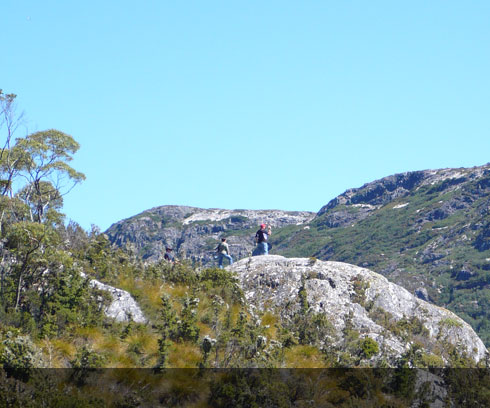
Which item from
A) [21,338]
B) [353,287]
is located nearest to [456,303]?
[353,287]

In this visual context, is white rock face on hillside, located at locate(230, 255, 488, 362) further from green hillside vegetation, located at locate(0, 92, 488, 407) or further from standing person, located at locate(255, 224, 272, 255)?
standing person, located at locate(255, 224, 272, 255)

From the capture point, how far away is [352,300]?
77.0 feet

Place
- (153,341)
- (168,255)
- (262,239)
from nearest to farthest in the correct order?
(153,341) < (168,255) < (262,239)

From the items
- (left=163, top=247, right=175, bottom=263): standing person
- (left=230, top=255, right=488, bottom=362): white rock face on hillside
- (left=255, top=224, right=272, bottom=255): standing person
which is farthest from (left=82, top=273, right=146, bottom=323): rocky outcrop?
(left=255, top=224, right=272, bottom=255): standing person

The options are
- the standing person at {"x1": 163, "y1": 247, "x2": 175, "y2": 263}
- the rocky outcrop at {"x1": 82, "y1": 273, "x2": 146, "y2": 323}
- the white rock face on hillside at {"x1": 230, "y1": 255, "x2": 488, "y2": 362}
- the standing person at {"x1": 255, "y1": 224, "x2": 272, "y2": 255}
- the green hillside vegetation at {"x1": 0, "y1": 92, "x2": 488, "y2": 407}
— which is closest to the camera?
the green hillside vegetation at {"x1": 0, "y1": 92, "x2": 488, "y2": 407}

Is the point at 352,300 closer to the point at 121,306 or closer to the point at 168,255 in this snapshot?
the point at 168,255

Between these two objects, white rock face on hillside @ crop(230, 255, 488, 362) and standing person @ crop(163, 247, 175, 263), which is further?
standing person @ crop(163, 247, 175, 263)

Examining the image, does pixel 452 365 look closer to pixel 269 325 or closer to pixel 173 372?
pixel 269 325

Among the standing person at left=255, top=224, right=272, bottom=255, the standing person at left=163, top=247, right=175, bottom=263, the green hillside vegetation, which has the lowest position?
the green hillside vegetation

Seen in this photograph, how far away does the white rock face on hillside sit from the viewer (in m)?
22.3

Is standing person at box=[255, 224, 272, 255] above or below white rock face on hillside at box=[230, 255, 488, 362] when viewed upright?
above

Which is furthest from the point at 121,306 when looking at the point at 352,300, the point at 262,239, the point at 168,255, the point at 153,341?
the point at 262,239

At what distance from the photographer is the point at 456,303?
172750 millimetres

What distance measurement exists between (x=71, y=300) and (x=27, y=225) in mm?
3379
